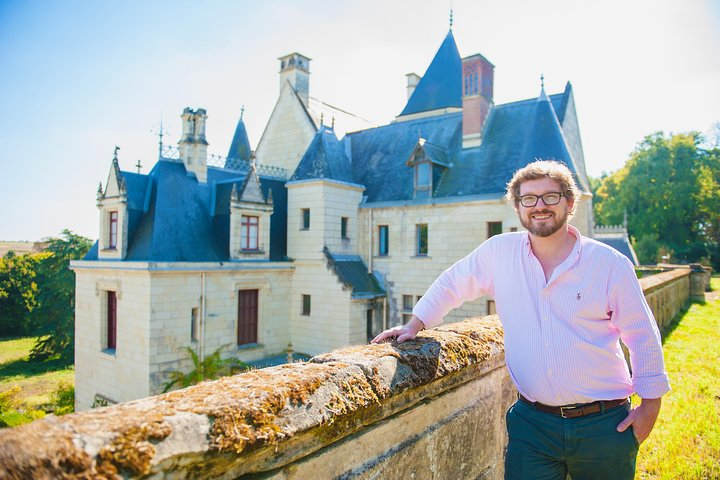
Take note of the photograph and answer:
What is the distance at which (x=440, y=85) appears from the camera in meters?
25.2

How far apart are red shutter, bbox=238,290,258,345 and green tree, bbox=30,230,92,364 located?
15.6 meters

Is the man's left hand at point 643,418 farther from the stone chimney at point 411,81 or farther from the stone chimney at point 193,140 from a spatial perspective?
the stone chimney at point 411,81

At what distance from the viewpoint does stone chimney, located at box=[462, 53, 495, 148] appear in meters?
17.3

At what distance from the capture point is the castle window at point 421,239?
57.5 feet

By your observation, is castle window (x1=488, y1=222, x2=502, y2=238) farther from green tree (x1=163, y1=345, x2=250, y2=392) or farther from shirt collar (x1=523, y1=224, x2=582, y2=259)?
shirt collar (x1=523, y1=224, x2=582, y2=259)

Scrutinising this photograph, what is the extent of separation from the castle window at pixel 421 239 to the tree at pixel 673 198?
84.3 feet

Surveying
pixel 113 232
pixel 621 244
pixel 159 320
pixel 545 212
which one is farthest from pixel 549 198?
pixel 621 244

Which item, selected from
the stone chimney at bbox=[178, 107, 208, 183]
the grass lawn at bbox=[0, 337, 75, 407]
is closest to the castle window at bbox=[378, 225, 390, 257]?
the stone chimney at bbox=[178, 107, 208, 183]

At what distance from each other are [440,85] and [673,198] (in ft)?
76.8

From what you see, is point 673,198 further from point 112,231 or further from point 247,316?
point 112,231

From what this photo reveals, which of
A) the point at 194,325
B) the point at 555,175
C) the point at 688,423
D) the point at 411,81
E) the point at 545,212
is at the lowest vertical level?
the point at 194,325

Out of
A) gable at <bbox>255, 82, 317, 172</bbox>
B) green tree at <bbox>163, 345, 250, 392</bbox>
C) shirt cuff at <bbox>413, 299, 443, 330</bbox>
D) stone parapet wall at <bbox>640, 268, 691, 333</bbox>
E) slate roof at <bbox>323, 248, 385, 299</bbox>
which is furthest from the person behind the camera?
gable at <bbox>255, 82, 317, 172</bbox>

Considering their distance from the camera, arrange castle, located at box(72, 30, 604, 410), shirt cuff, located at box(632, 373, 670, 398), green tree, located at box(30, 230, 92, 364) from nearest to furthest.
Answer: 1. shirt cuff, located at box(632, 373, 670, 398)
2. castle, located at box(72, 30, 604, 410)
3. green tree, located at box(30, 230, 92, 364)

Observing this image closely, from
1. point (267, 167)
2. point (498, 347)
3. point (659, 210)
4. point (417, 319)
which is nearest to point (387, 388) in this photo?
point (417, 319)
